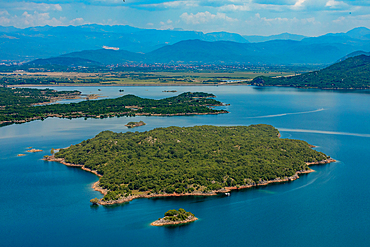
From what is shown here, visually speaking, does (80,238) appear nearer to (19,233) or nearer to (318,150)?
(19,233)

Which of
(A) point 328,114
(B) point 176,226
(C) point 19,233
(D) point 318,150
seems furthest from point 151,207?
(A) point 328,114

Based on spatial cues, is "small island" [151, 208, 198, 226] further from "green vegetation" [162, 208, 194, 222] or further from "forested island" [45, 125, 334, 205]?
"forested island" [45, 125, 334, 205]

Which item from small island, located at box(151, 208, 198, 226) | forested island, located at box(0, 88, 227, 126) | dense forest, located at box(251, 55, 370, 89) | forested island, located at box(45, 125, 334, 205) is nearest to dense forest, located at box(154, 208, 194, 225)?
small island, located at box(151, 208, 198, 226)

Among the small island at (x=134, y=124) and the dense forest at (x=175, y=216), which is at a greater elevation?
the small island at (x=134, y=124)

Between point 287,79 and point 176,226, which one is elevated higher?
point 287,79

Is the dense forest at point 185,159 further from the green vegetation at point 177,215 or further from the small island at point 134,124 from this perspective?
the small island at point 134,124

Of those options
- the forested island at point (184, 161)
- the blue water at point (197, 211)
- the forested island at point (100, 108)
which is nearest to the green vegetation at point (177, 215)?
the blue water at point (197, 211)
